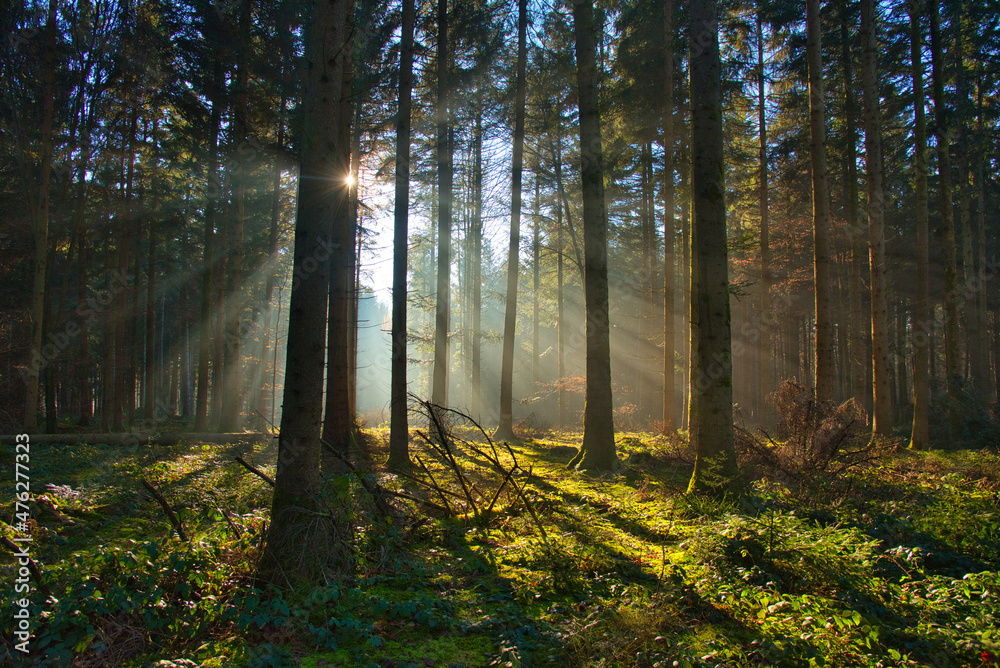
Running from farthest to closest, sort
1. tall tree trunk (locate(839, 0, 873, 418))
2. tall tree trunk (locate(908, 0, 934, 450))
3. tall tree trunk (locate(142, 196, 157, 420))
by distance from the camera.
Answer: tall tree trunk (locate(142, 196, 157, 420))
tall tree trunk (locate(839, 0, 873, 418))
tall tree trunk (locate(908, 0, 934, 450))

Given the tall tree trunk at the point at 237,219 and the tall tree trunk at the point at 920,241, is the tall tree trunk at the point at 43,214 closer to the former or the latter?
the tall tree trunk at the point at 237,219

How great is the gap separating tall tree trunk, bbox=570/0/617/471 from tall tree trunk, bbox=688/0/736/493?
293 cm

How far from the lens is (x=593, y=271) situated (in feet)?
32.1

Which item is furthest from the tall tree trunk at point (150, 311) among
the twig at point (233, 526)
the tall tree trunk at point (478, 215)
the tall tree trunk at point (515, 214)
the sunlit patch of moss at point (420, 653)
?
the sunlit patch of moss at point (420, 653)

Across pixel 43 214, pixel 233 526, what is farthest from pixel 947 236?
pixel 43 214

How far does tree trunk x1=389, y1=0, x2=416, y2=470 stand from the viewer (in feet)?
31.4

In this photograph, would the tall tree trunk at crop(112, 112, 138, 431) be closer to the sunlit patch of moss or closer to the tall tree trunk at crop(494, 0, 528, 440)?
the tall tree trunk at crop(494, 0, 528, 440)

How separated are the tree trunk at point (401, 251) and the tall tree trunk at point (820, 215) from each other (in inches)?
352

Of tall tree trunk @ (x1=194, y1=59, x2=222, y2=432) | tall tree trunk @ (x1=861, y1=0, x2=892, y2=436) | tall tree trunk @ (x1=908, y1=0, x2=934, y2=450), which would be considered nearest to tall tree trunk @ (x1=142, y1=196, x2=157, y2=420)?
tall tree trunk @ (x1=194, y1=59, x2=222, y2=432)

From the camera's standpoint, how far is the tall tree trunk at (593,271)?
9.51m

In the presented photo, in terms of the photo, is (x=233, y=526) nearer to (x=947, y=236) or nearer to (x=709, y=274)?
(x=709, y=274)

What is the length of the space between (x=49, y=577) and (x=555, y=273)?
2549cm

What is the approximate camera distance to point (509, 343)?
49.9 ft

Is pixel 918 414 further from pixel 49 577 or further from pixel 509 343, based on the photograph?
pixel 49 577
